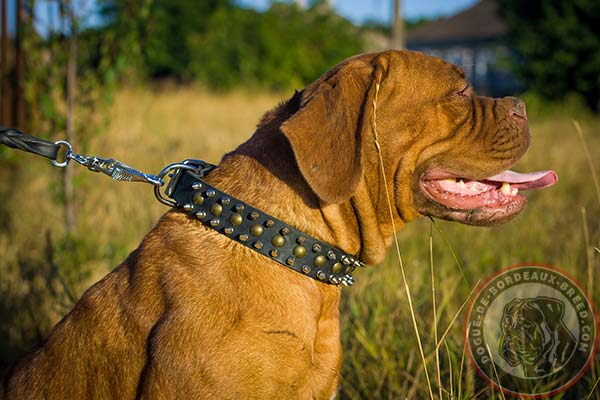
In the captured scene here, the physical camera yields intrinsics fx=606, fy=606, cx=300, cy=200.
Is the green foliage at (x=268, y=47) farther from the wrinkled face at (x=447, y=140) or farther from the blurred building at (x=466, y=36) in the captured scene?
the wrinkled face at (x=447, y=140)

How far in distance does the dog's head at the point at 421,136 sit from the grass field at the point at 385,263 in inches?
8.1

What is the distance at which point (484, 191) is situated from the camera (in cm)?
283

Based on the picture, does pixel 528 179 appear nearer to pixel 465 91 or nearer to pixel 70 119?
pixel 465 91

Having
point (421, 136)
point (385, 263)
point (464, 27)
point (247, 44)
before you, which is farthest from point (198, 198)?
point (464, 27)

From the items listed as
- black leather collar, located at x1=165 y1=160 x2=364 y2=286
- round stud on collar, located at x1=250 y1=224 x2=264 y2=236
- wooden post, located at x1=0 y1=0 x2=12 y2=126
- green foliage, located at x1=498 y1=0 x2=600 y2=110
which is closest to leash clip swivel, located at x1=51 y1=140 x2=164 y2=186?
black leather collar, located at x1=165 y1=160 x2=364 y2=286

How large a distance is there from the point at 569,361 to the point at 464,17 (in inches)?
1835

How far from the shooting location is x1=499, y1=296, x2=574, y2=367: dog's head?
3.03 m

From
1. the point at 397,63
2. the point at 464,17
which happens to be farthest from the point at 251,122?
the point at 464,17

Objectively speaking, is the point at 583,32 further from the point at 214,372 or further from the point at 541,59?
the point at 214,372

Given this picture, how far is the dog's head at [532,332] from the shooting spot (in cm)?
303

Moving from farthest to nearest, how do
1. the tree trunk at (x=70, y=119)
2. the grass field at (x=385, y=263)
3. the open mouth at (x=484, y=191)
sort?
the tree trunk at (x=70, y=119), the grass field at (x=385, y=263), the open mouth at (x=484, y=191)

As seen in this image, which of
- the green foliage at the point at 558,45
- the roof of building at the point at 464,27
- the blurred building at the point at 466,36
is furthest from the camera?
the roof of building at the point at 464,27

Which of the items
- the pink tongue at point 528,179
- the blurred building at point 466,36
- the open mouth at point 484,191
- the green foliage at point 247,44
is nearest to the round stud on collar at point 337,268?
the open mouth at point 484,191

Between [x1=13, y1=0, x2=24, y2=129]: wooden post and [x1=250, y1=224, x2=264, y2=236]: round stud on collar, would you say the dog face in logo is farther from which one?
[x1=13, y1=0, x2=24, y2=129]: wooden post
